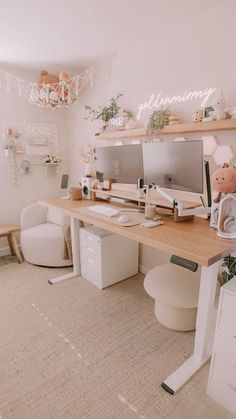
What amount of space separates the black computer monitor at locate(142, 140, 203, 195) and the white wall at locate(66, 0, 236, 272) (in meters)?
0.39

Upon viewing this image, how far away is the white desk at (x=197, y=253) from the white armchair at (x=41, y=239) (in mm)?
1181

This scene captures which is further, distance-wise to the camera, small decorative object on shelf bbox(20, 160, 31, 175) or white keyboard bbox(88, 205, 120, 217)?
small decorative object on shelf bbox(20, 160, 31, 175)

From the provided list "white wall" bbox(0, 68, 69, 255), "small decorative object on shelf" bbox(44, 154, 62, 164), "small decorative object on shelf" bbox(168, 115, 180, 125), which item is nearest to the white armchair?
"white wall" bbox(0, 68, 69, 255)

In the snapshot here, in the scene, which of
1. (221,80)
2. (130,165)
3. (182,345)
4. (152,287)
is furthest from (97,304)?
(221,80)

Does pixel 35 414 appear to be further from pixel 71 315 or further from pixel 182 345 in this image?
pixel 182 345

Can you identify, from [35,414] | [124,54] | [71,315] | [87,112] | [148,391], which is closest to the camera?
[35,414]

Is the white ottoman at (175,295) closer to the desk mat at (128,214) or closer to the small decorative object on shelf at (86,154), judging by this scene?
the desk mat at (128,214)

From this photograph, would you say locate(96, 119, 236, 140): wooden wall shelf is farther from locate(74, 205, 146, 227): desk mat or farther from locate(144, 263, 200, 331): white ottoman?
locate(144, 263, 200, 331): white ottoman

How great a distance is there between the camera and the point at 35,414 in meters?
1.22

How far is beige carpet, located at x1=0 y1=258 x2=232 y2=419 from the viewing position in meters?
1.25

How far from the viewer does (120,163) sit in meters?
2.21

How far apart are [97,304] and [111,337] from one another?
0.40m

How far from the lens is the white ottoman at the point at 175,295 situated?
162 cm

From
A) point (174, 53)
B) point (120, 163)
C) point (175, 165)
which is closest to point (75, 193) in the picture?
point (120, 163)
